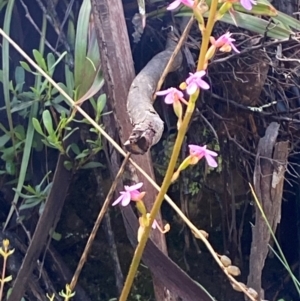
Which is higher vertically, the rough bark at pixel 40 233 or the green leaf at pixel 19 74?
the green leaf at pixel 19 74

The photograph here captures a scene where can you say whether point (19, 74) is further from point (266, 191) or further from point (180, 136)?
point (180, 136)

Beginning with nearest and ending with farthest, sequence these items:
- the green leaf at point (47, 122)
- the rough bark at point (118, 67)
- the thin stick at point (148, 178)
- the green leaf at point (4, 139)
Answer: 1. the thin stick at point (148, 178)
2. the rough bark at point (118, 67)
3. the green leaf at point (47, 122)
4. the green leaf at point (4, 139)

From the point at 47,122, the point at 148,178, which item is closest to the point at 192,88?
the point at 148,178

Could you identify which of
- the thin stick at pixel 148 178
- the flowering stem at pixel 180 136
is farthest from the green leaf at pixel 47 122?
the flowering stem at pixel 180 136

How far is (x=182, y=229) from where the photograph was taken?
123cm

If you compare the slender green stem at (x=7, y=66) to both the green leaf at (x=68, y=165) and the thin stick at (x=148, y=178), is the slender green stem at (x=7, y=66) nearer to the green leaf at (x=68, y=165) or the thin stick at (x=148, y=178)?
the green leaf at (x=68, y=165)

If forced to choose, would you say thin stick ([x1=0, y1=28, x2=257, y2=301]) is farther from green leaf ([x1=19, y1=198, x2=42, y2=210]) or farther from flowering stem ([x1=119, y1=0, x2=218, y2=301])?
green leaf ([x1=19, y1=198, x2=42, y2=210])

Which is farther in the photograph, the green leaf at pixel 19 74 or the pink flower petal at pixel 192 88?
the green leaf at pixel 19 74

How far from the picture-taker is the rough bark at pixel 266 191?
1039mm

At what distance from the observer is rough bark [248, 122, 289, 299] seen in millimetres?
1039

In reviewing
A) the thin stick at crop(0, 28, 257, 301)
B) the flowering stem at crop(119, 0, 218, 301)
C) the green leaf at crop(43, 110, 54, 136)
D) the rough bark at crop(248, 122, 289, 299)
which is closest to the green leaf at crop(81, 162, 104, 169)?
the green leaf at crop(43, 110, 54, 136)

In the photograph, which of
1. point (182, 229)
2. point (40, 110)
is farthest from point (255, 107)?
point (40, 110)

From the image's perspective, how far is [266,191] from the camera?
1050mm

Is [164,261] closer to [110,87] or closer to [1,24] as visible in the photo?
[110,87]
